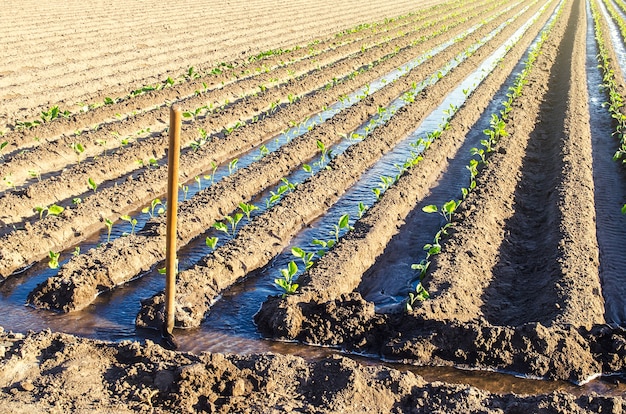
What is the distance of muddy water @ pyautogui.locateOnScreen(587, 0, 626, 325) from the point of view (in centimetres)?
677

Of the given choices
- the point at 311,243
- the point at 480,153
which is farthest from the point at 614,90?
the point at 311,243

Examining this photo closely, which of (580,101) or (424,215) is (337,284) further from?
(580,101)

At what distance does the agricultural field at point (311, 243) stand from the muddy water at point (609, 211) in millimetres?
37

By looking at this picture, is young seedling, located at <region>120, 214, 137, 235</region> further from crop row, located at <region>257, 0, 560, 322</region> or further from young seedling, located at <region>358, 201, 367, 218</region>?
young seedling, located at <region>358, 201, 367, 218</region>

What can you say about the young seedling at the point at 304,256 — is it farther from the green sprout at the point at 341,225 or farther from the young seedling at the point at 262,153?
the young seedling at the point at 262,153

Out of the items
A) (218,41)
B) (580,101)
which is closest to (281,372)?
(580,101)

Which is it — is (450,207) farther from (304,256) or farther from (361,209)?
(304,256)

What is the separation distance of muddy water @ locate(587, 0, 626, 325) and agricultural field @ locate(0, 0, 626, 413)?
37mm

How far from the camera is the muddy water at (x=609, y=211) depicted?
→ 677cm

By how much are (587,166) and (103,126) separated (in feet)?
27.2

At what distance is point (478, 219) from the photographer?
803 centimetres

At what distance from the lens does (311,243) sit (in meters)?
7.93

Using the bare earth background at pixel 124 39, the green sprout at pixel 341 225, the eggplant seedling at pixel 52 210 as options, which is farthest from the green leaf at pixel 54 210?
the bare earth background at pixel 124 39

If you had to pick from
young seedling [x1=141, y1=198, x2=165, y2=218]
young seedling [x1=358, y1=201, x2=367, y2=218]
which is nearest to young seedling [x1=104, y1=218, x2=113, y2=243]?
young seedling [x1=141, y1=198, x2=165, y2=218]
